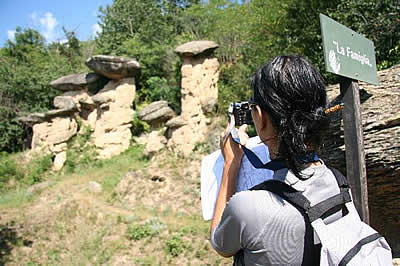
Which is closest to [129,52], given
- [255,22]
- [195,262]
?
[255,22]

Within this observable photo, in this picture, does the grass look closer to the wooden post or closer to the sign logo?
the wooden post

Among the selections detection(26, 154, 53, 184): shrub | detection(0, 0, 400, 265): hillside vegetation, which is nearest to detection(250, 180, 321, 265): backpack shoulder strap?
detection(0, 0, 400, 265): hillside vegetation

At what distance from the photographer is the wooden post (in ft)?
6.82

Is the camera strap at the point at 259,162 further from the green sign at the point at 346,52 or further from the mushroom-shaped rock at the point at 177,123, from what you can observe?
the mushroom-shaped rock at the point at 177,123

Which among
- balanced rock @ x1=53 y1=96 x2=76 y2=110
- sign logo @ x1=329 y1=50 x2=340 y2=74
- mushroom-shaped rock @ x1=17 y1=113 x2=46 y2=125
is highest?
balanced rock @ x1=53 y1=96 x2=76 y2=110

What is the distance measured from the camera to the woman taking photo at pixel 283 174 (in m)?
1.01

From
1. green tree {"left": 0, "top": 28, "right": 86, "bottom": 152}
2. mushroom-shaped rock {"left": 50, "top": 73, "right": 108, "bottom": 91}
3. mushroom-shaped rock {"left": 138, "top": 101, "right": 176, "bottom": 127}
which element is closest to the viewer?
mushroom-shaped rock {"left": 138, "top": 101, "right": 176, "bottom": 127}

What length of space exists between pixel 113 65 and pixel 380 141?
11113 mm

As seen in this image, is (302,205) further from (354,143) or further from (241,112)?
(354,143)

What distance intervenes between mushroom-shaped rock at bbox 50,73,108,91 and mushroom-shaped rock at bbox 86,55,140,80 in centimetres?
64

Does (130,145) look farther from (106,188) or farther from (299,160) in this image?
(299,160)

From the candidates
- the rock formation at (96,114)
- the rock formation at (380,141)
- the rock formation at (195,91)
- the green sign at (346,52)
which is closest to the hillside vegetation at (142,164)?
the rock formation at (195,91)

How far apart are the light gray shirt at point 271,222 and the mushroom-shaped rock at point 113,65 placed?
11898 millimetres

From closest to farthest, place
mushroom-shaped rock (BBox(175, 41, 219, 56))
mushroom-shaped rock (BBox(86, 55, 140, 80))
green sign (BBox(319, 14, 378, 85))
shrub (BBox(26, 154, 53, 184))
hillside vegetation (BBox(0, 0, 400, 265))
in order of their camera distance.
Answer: green sign (BBox(319, 14, 378, 85))
hillside vegetation (BBox(0, 0, 400, 265))
mushroom-shaped rock (BBox(175, 41, 219, 56))
shrub (BBox(26, 154, 53, 184))
mushroom-shaped rock (BBox(86, 55, 140, 80))
